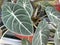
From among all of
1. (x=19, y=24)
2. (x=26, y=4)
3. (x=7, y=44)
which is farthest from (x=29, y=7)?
(x=7, y=44)

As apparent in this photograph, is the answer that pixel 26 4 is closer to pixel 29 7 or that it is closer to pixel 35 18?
pixel 29 7

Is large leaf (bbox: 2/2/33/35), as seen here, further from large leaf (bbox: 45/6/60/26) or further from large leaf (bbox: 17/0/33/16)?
large leaf (bbox: 45/6/60/26)

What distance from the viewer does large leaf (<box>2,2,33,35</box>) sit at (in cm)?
79

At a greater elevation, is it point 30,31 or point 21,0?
point 21,0

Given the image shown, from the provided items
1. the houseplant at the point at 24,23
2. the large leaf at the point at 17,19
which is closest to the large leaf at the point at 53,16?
the houseplant at the point at 24,23

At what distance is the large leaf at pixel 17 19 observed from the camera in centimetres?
79

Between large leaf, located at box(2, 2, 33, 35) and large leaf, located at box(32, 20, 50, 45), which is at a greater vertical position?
large leaf, located at box(2, 2, 33, 35)

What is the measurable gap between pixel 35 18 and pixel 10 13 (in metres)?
0.30

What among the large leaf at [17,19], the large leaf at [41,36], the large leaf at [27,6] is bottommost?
the large leaf at [41,36]

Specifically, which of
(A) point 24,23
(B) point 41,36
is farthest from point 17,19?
(B) point 41,36

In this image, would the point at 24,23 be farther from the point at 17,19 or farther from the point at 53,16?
the point at 53,16

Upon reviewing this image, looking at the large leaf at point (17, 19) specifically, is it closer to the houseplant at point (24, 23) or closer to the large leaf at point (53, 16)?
the houseplant at point (24, 23)

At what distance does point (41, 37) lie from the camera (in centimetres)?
80

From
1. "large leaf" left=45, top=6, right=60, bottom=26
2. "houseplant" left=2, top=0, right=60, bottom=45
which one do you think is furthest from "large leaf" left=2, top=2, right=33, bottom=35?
"large leaf" left=45, top=6, right=60, bottom=26
